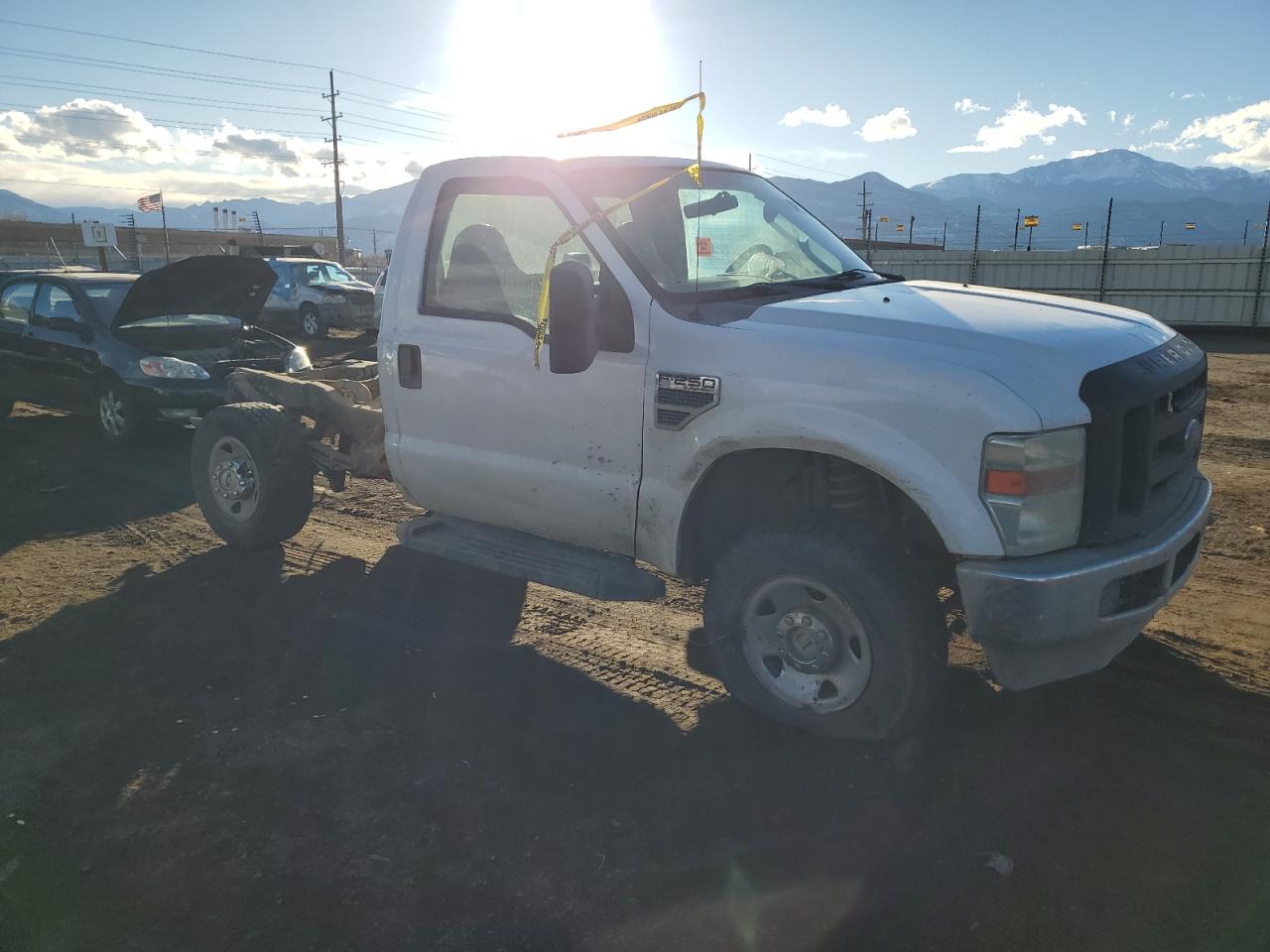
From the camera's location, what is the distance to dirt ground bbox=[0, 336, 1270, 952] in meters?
2.60

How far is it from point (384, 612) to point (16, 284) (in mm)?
7799

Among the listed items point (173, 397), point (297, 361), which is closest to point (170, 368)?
point (173, 397)

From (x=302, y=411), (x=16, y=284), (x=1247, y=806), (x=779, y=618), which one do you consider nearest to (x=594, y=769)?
(x=779, y=618)

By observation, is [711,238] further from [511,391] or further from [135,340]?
[135,340]

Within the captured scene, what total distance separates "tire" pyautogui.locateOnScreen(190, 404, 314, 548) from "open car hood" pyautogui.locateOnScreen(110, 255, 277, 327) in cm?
275

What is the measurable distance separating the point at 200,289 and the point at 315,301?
1255 centimetres

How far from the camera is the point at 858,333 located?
3.24m

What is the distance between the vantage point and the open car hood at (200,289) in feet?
26.3

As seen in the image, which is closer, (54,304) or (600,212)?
(600,212)

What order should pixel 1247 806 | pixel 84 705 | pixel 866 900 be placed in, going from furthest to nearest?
1. pixel 84 705
2. pixel 1247 806
3. pixel 866 900

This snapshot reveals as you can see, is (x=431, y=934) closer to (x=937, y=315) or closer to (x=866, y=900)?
(x=866, y=900)

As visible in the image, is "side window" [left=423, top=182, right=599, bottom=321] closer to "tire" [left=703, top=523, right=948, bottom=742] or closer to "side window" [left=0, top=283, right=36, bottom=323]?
"tire" [left=703, top=523, right=948, bottom=742]

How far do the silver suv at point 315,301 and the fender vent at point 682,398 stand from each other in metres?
18.2

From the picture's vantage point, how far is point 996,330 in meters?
3.17
